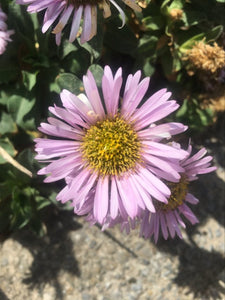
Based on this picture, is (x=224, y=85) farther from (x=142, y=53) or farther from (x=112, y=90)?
(x=112, y=90)

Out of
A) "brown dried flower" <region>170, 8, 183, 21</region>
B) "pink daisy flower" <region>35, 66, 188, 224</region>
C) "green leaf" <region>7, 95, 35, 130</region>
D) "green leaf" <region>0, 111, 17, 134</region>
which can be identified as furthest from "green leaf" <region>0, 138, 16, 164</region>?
"brown dried flower" <region>170, 8, 183, 21</region>

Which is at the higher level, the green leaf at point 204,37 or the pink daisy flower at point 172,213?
the green leaf at point 204,37

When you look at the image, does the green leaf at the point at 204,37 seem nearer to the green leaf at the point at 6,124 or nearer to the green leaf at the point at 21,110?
the green leaf at the point at 21,110

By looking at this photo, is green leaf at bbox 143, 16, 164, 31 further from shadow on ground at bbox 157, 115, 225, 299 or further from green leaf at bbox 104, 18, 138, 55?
shadow on ground at bbox 157, 115, 225, 299

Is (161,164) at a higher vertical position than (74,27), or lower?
lower

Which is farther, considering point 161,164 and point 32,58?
point 32,58

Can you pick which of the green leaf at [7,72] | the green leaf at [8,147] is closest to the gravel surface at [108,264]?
the green leaf at [8,147]

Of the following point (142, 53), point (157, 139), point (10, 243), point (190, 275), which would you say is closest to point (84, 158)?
point (157, 139)
